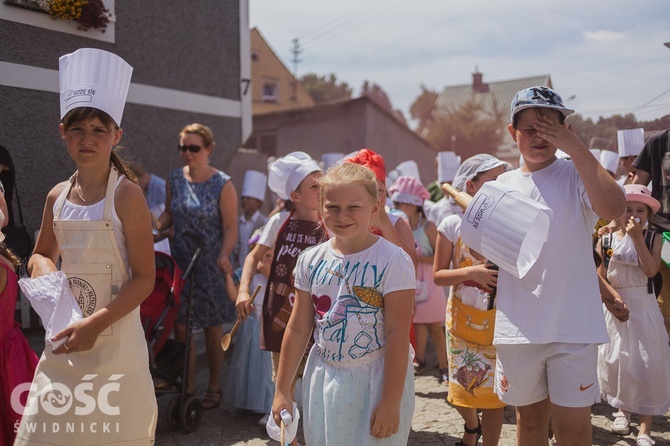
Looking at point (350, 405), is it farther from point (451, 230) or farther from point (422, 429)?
point (422, 429)

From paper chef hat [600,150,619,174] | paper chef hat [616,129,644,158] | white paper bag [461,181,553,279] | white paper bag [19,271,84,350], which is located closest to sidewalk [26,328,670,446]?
white paper bag [461,181,553,279]

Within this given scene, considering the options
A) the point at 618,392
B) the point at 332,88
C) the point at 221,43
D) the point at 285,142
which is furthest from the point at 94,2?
the point at 332,88

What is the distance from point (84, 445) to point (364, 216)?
146 centimetres

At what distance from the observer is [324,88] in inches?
2223

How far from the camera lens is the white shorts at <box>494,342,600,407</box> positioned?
266 centimetres

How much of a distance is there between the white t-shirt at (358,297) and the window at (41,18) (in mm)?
4857

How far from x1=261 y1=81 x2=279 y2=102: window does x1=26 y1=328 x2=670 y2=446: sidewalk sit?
29.9m

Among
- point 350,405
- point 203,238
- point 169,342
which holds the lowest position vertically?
point 169,342

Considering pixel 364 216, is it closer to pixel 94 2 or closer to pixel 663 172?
pixel 663 172

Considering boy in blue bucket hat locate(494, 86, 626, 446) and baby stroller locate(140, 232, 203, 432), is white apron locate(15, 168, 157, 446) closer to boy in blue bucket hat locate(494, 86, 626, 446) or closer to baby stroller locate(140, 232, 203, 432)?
baby stroller locate(140, 232, 203, 432)

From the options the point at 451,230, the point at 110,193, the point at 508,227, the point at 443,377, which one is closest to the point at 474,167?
the point at 451,230

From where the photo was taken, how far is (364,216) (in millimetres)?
2559

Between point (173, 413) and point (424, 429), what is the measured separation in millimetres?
1817

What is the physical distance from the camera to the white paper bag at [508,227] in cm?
262
